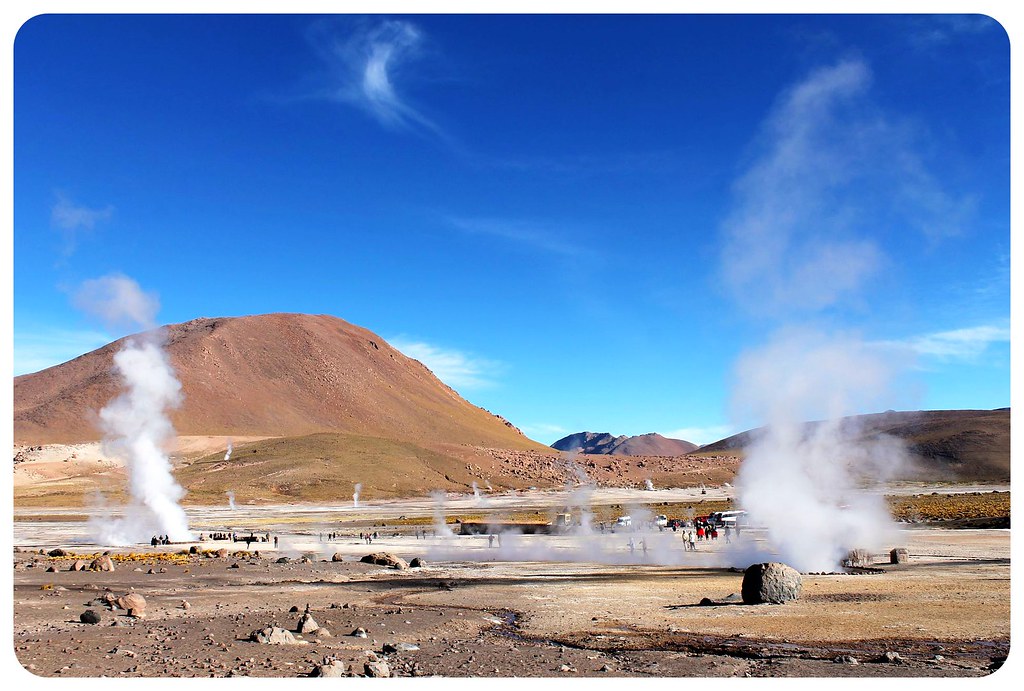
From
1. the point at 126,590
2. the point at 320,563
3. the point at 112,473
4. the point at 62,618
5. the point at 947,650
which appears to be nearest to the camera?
the point at 947,650

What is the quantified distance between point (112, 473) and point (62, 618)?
5132 inches

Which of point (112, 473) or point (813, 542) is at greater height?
point (112, 473)

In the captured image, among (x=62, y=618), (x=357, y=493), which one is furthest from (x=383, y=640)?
(x=357, y=493)

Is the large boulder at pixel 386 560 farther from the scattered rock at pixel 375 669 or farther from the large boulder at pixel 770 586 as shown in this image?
the scattered rock at pixel 375 669

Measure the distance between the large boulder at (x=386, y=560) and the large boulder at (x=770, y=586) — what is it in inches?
700

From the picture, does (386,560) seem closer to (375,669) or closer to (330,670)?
(375,669)

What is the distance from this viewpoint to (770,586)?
22.8 m

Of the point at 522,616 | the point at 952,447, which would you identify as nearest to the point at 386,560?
the point at 522,616

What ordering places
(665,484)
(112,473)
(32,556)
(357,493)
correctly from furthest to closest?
(665,484)
(112,473)
(357,493)
(32,556)

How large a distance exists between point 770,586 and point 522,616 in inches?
281

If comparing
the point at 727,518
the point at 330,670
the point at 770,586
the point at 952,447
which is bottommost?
the point at 727,518

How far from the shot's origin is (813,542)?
35250mm

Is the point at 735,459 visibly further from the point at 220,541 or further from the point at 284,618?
the point at 284,618

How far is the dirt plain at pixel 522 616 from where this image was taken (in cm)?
1566
